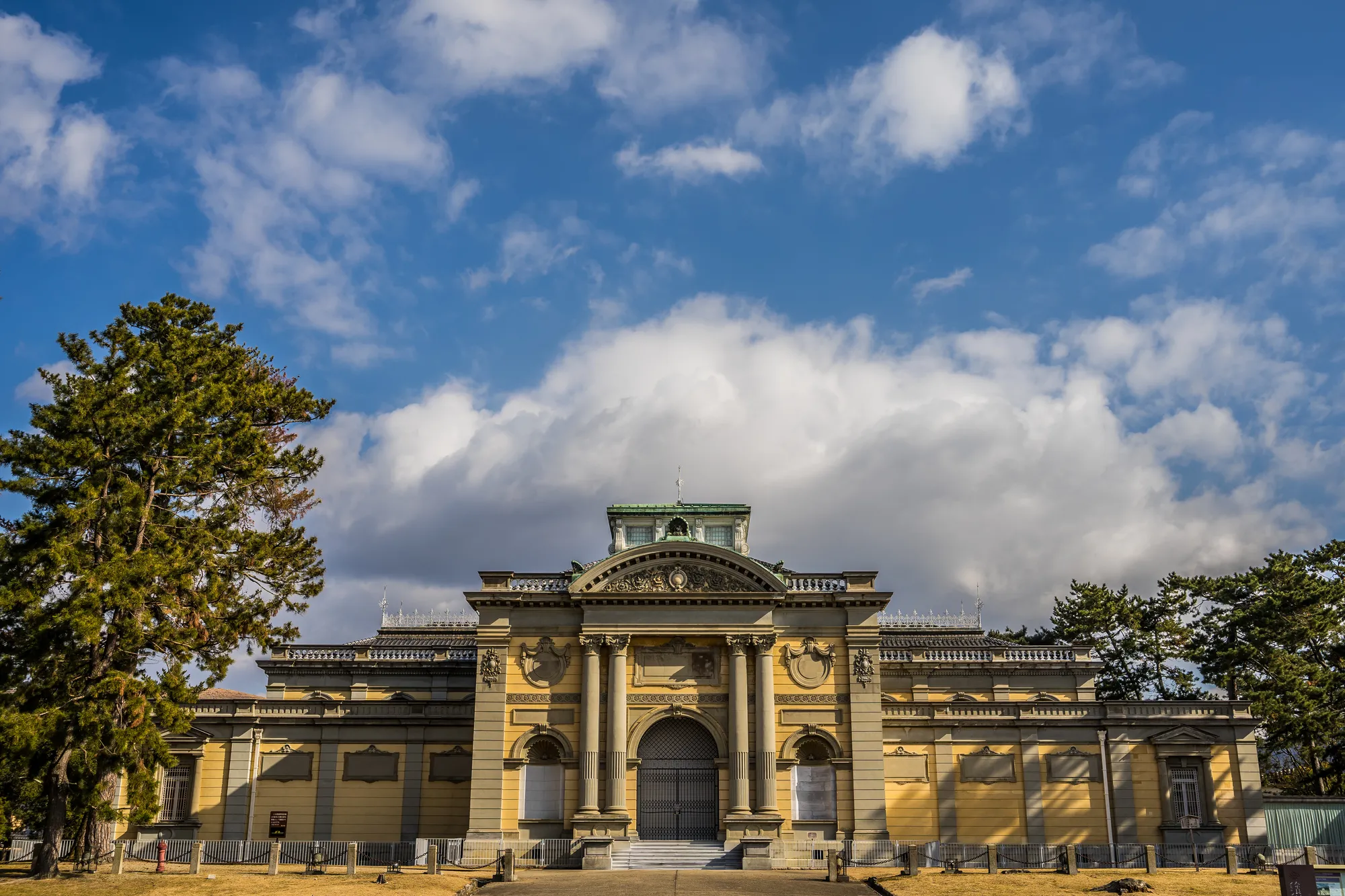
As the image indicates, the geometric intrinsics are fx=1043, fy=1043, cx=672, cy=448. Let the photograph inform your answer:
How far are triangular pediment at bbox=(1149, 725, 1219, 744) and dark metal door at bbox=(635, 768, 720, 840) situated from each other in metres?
17.8

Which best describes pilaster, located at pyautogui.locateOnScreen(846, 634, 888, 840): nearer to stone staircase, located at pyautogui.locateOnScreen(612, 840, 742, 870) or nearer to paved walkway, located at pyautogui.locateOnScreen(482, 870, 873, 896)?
paved walkway, located at pyautogui.locateOnScreen(482, 870, 873, 896)

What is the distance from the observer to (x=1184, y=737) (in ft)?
135

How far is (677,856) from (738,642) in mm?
7960

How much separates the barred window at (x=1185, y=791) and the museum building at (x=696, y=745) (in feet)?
0.24

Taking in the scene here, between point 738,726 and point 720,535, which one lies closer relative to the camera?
point 738,726

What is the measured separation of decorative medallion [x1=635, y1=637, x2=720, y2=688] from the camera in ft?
132

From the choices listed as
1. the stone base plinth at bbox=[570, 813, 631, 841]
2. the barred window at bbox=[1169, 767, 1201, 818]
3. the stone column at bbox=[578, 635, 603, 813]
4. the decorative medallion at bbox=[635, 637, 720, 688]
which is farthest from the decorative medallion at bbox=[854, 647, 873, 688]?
the barred window at bbox=[1169, 767, 1201, 818]

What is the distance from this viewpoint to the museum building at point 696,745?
1531 inches

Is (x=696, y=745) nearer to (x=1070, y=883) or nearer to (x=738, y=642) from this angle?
(x=738, y=642)

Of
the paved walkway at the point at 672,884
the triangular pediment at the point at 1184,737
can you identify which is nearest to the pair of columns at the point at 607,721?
the paved walkway at the point at 672,884

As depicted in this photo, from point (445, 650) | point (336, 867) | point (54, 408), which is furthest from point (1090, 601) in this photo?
point (54, 408)

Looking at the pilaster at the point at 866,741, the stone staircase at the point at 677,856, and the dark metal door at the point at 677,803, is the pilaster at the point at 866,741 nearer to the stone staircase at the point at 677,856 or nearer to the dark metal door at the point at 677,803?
the stone staircase at the point at 677,856

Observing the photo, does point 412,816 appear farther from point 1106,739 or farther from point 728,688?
point 1106,739

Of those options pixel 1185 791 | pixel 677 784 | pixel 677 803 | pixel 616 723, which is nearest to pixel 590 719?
pixel 616 723
